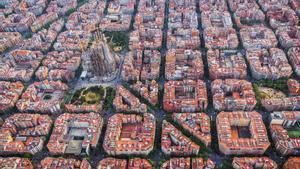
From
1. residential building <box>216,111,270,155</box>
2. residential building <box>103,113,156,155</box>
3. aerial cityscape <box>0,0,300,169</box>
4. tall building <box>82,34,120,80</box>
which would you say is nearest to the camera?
residential building <box>216,111,270,155</box>

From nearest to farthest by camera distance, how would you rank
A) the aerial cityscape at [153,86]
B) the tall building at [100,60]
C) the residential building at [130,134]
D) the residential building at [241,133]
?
the residential building at [241,133]
the residential building at [130,134]
the aerial cityscape at [153,86]
the tall building at [100,60]

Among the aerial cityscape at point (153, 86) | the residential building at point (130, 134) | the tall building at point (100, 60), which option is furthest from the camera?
the tall building at point (100, 60)

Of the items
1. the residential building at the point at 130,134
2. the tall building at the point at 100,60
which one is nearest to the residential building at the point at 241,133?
the residential building at the point at 130,134

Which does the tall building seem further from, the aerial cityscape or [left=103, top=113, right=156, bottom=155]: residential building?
[left=103, top=113, right=156, bottom=155]: residential building

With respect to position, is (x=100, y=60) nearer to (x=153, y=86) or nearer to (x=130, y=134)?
(x=153, y=86)

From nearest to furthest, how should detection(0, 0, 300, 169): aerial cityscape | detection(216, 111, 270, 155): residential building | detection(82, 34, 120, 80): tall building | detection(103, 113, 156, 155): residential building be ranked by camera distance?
detection(216, 111, 270, 155): residential building < detection(103, 113, 156, 155): residential building < detection(0, 0, 300, 169): aerial cityscape < detection(82, 34, 120, 80): tall building

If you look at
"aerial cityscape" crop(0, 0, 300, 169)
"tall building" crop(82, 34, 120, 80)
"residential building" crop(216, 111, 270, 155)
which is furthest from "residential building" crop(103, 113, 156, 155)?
"tall building" crop(82, 34, 120, 80)

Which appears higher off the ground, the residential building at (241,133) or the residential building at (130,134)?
the residential building at (241,133)

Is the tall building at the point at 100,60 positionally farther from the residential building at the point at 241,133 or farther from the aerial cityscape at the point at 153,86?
the residential building at the point at 241,133

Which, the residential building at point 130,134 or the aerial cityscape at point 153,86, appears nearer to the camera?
the residential building at point 130,134

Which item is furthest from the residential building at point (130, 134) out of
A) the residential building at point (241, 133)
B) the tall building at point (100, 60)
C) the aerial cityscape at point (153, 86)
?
the tall building at point (100, 60)
